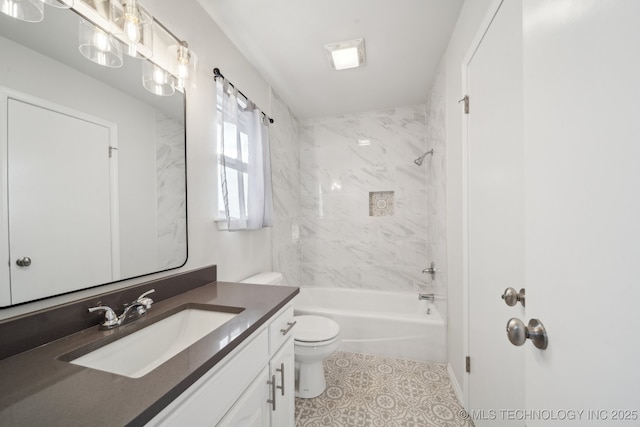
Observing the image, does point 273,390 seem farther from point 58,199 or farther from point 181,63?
point 181,63

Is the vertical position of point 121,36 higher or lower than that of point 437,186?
higher

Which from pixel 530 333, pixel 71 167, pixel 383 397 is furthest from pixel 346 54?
pixel 383 397

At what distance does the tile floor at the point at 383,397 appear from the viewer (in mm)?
1500

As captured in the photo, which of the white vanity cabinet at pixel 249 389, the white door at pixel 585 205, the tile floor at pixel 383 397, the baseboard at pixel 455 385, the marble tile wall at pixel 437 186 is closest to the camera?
the white door at pixel 585 205

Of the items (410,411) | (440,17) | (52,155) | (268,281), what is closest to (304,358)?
(268,281)

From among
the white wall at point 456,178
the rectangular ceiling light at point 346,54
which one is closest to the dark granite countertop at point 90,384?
the white wall at point 456,178

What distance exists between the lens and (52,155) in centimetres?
80

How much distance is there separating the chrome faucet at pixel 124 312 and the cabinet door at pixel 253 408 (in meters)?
0.52

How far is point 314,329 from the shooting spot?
1856 millimetres

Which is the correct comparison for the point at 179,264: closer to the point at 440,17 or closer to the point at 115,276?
the point at 115,276

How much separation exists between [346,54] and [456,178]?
1255 mm

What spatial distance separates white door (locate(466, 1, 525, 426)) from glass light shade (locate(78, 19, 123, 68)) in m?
1.55

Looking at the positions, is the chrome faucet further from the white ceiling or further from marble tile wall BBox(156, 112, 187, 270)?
the white ceiling

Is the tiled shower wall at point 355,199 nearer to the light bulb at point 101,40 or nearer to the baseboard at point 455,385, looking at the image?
the baseboard at point 455,385
